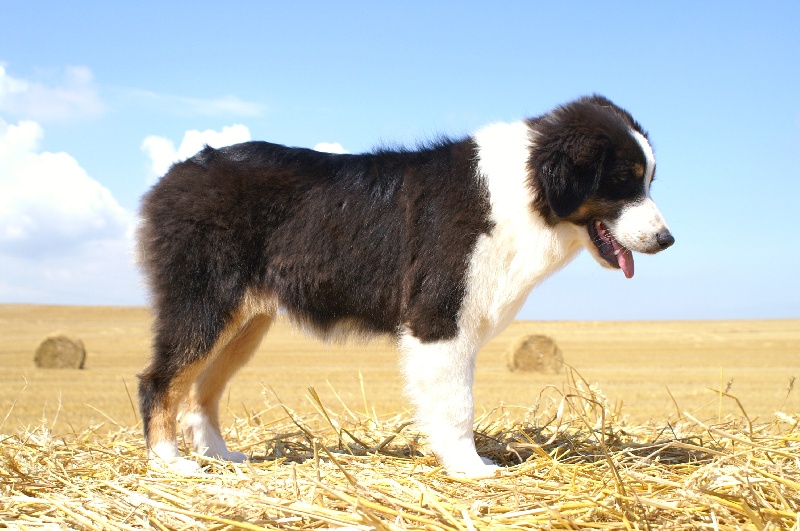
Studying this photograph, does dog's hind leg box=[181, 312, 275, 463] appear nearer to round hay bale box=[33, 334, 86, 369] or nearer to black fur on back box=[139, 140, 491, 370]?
black fur on back box=[139, 140, 491, 370]

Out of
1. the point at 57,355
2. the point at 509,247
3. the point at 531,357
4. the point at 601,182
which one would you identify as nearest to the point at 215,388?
the point at 509,247

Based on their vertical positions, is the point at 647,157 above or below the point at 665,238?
above

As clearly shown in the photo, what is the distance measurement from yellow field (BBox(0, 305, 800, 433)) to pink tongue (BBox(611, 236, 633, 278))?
1.33 m

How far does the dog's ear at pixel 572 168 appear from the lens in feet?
14.8

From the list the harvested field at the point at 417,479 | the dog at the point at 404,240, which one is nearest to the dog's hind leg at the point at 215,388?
the dog at the point at 404,240

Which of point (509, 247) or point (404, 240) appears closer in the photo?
point (509, 247)

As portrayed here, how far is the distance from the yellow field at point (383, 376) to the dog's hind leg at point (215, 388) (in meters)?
0.33

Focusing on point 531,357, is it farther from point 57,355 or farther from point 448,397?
point 448,397

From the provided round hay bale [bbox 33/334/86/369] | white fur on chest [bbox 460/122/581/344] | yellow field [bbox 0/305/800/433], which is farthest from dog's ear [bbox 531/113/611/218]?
round hay bale [bbox 33/334/86/369]

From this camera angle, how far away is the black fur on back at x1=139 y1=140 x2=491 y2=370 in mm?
4855

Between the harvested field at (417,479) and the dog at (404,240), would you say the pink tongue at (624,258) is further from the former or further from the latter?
the harvested field at (417,479)

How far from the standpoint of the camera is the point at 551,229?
15.3 feet

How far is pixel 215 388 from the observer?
5484mm

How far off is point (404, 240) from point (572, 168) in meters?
1.21
